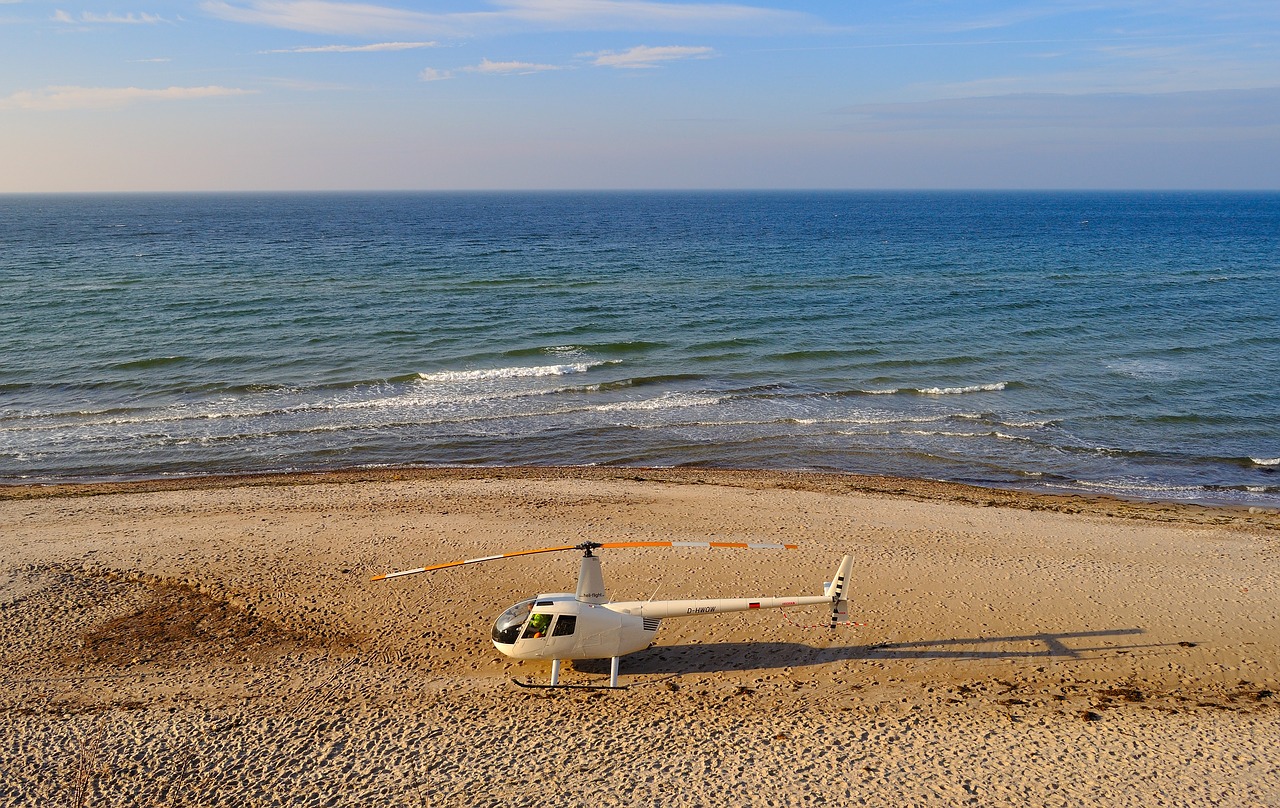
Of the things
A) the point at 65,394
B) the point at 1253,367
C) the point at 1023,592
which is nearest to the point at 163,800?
the point at 1023,592

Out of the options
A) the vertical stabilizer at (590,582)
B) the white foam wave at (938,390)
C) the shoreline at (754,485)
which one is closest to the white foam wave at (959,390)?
the white foam wave at (938,390)

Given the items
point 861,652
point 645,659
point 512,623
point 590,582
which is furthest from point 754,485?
point 512,623

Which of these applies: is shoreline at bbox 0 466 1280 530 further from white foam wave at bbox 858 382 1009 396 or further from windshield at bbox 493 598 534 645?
windshield at bbox 493 598 534 645

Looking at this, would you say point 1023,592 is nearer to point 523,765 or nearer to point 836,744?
point 836,744

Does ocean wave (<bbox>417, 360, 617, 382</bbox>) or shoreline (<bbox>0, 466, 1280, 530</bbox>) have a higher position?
ocean wave (<bbox>417, 360, 617, 382</bbox>)

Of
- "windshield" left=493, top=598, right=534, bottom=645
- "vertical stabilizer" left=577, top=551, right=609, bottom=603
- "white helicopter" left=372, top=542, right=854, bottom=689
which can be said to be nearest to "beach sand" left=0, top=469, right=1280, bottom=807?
"white helicopter" left=372, top=542, right=854, bottom=689

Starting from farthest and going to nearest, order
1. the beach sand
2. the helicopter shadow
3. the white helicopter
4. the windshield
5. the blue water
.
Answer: the blue water
the helicopter shadow
the windshield
the white helicopter
the beach sand

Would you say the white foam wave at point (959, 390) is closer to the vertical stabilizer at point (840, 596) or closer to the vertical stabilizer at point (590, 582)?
the vertical stabilizer at point (840, 596)
